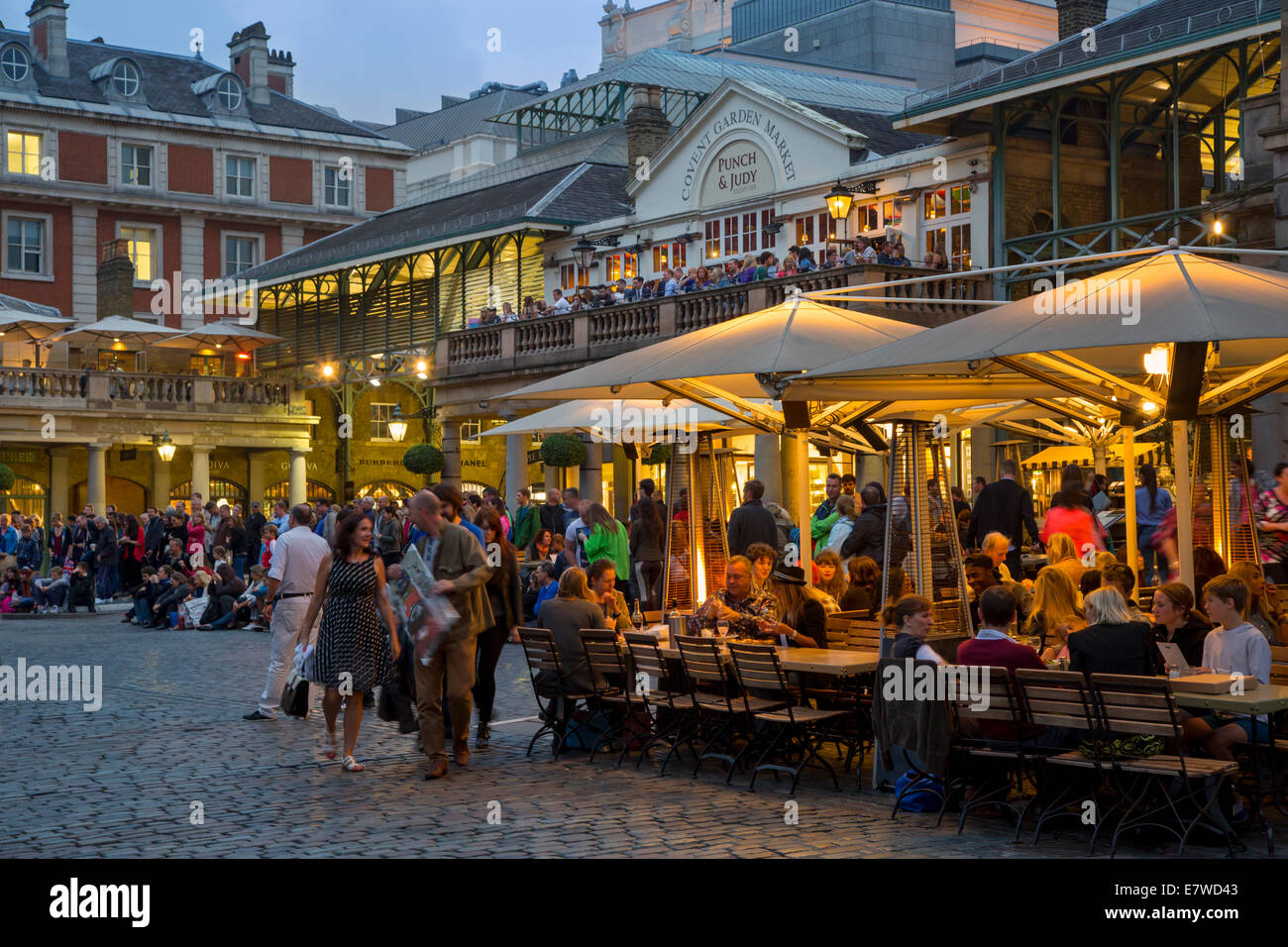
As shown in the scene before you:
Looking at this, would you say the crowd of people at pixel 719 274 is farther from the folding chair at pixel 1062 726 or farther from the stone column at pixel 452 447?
the folding chair at pixel 1062 726

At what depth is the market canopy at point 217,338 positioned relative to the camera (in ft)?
143

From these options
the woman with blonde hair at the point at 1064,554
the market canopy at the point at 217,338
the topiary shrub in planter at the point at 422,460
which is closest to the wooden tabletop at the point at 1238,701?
the woman with blonde hair at the point at 1064,554

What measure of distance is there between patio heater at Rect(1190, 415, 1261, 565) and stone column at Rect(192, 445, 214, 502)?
35.7 meters

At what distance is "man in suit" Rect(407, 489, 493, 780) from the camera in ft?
36.7

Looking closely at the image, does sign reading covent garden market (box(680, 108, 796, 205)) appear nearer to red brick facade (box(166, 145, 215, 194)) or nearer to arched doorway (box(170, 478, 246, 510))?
arched doorway (box(170, 478, 246, 510))

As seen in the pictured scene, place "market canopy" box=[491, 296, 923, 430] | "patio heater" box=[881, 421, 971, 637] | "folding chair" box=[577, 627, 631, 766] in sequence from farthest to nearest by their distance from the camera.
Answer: "market canopy" box=[491, 296, 923, 430], "patio heater" box=[881, 421, 971, 637], "folding chair" box=[577, 627, 631, 766]

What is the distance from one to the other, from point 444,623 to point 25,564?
23986mm

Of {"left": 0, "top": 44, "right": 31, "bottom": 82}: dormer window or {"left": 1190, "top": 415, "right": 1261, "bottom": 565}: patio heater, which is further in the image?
{"left": 0, "top": 44, "right": 31, "bottom": 82}: dormer window

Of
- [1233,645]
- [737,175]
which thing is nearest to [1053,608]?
[1233,645]

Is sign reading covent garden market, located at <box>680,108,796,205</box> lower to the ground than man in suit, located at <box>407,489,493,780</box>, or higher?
higher

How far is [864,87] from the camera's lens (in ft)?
132

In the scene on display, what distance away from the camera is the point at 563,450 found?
29.7m

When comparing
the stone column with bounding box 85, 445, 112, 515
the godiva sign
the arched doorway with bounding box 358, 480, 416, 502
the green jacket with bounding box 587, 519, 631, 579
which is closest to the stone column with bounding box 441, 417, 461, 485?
the godiva sign
